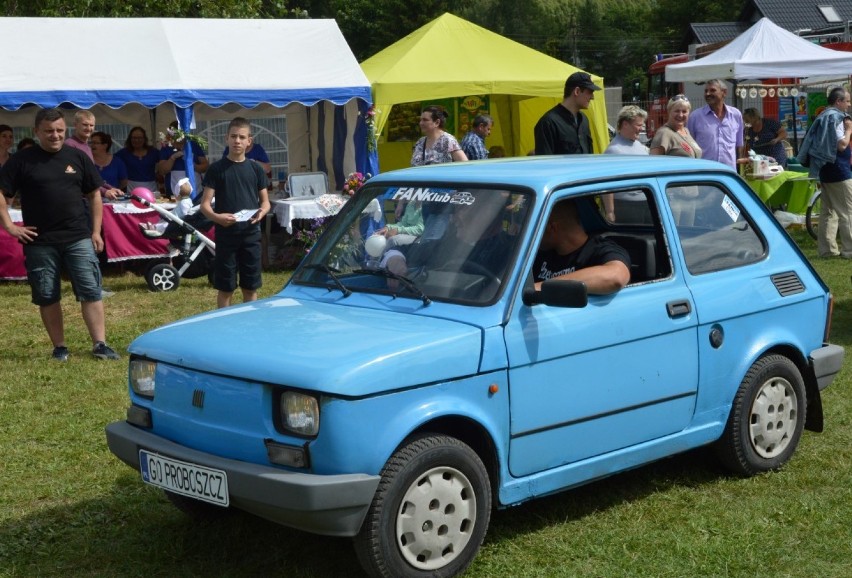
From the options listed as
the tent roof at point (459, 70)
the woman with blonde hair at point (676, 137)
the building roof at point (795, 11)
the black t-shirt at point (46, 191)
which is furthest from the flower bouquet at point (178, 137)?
the building roof at point (795, 11)

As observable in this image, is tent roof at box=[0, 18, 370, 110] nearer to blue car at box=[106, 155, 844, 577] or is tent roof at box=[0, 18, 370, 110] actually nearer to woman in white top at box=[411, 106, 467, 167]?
woman in white top at box=[411, 106, 467, 167]

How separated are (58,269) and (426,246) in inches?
180

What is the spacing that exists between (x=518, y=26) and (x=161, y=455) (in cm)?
8121

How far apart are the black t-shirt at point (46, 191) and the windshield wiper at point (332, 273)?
3740 millimetres

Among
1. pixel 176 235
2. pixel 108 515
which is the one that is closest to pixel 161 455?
pixel 108 515

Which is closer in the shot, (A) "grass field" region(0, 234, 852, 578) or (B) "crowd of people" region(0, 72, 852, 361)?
(A) "grass field" region(0, 234, 852, 578)

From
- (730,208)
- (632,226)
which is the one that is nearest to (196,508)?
(632,226)

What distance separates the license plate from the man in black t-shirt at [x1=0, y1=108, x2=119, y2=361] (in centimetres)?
429

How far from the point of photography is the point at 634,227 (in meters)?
5.63

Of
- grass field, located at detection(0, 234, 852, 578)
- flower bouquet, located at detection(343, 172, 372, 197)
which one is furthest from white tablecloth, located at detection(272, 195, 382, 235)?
grass field, located at detection(0, 234, 852, 578)

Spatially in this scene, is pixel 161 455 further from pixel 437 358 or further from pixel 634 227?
pixel 634 227

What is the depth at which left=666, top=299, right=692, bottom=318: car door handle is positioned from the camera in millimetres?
5000

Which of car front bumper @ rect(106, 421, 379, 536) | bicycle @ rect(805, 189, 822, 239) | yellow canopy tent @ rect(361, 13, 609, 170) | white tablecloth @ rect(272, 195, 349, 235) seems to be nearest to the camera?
car front bumper @ rect(106, 421, 379, 536)

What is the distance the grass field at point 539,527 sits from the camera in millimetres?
4539
